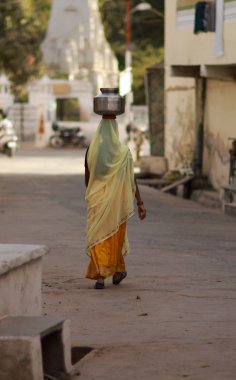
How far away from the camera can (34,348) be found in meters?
7.38

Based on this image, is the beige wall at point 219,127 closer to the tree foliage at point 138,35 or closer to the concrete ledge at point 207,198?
the concrete ledge at point 207,198

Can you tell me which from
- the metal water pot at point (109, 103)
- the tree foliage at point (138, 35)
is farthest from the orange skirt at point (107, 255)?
the tree foliage at point (138, 35)

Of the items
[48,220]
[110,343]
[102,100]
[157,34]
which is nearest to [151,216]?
[48,220]

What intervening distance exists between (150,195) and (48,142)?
3607cm

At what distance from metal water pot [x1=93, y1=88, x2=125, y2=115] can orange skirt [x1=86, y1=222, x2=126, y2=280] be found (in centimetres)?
107

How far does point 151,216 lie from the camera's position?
2075 cm

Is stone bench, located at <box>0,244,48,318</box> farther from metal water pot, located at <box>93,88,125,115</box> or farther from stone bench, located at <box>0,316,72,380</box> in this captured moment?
metal water pot, located at <box>93,88,125,115</box>

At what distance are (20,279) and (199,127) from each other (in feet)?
63.4

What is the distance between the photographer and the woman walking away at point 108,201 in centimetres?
1171

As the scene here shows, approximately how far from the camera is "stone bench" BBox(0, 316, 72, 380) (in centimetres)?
737

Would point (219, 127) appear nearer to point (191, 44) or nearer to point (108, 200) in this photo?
point (191, 44)

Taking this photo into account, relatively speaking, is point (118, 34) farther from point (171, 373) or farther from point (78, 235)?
point (171, 373)

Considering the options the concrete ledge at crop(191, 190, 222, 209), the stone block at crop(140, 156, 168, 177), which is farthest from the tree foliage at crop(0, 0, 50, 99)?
the concrete ledge at crop(191, 190, 222, 209)

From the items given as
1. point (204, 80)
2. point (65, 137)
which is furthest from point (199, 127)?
point (65, 137)
